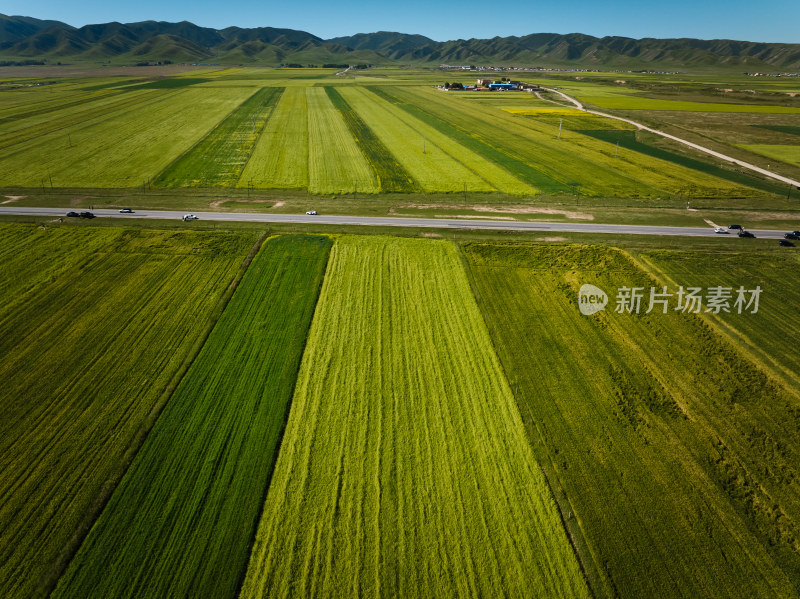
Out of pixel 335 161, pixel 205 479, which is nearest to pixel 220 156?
pixel 335 161

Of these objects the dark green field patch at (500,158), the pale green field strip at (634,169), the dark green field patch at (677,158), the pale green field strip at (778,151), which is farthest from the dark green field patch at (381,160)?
the pale green field strip at (778,151)

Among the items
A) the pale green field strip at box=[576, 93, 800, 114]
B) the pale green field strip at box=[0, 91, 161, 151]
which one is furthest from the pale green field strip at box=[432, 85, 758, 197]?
the pale green field strip at box=[0, 91, 161, 151]

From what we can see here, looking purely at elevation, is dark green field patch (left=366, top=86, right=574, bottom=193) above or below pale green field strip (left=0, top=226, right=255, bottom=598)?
above

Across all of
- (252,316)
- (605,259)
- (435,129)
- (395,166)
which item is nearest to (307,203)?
(395,166)

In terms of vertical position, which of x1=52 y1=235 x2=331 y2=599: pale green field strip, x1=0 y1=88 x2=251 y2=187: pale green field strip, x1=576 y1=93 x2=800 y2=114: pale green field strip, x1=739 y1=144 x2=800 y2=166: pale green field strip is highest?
x1=576 y1=93 x2=800 y2=114: pale green field strip

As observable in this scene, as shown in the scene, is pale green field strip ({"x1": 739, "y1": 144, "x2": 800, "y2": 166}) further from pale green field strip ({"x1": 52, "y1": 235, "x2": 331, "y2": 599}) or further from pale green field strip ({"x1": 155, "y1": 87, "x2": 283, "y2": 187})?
pale green field strip ({"x1": 155, "y1": 87, "x2": 283, "y2": 187})

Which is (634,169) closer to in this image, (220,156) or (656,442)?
(656,442)

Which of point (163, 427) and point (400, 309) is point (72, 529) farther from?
point (400, 309)
